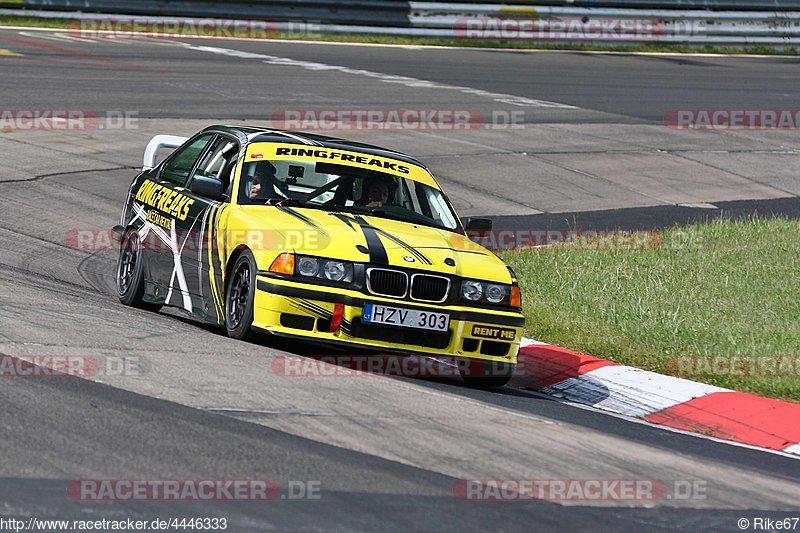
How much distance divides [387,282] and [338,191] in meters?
1.32

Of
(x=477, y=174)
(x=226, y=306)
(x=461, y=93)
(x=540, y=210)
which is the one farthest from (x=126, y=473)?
(x=461, y=93)

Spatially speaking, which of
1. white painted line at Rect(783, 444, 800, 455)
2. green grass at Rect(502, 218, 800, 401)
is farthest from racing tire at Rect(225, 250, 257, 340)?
white painted line at Rect(783, 444, 800, 455)

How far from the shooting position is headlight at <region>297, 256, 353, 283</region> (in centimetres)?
809

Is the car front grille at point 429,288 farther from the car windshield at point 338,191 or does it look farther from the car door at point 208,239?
the car door at point 208,239

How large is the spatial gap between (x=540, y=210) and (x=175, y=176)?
23.6ft

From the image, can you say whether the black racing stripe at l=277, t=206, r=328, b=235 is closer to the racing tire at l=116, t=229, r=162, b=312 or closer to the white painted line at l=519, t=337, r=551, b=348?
the racing tire at l=116, t=229, r=162, b=312

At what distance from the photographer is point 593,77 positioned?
2859cm

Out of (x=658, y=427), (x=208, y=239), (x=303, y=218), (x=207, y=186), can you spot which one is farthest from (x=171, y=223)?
(x=658, y=427)

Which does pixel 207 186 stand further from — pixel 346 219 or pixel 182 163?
pixel 182 163

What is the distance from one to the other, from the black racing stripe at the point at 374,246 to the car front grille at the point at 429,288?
224mm

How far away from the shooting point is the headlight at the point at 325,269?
8086mm

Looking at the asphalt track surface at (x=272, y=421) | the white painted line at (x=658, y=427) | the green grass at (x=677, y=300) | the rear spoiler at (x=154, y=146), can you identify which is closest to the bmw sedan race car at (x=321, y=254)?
the asphalt track surface at (x=272, y=421)

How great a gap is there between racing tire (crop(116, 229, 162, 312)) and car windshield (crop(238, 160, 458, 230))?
4.64ft

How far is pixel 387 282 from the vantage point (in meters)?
8.15
